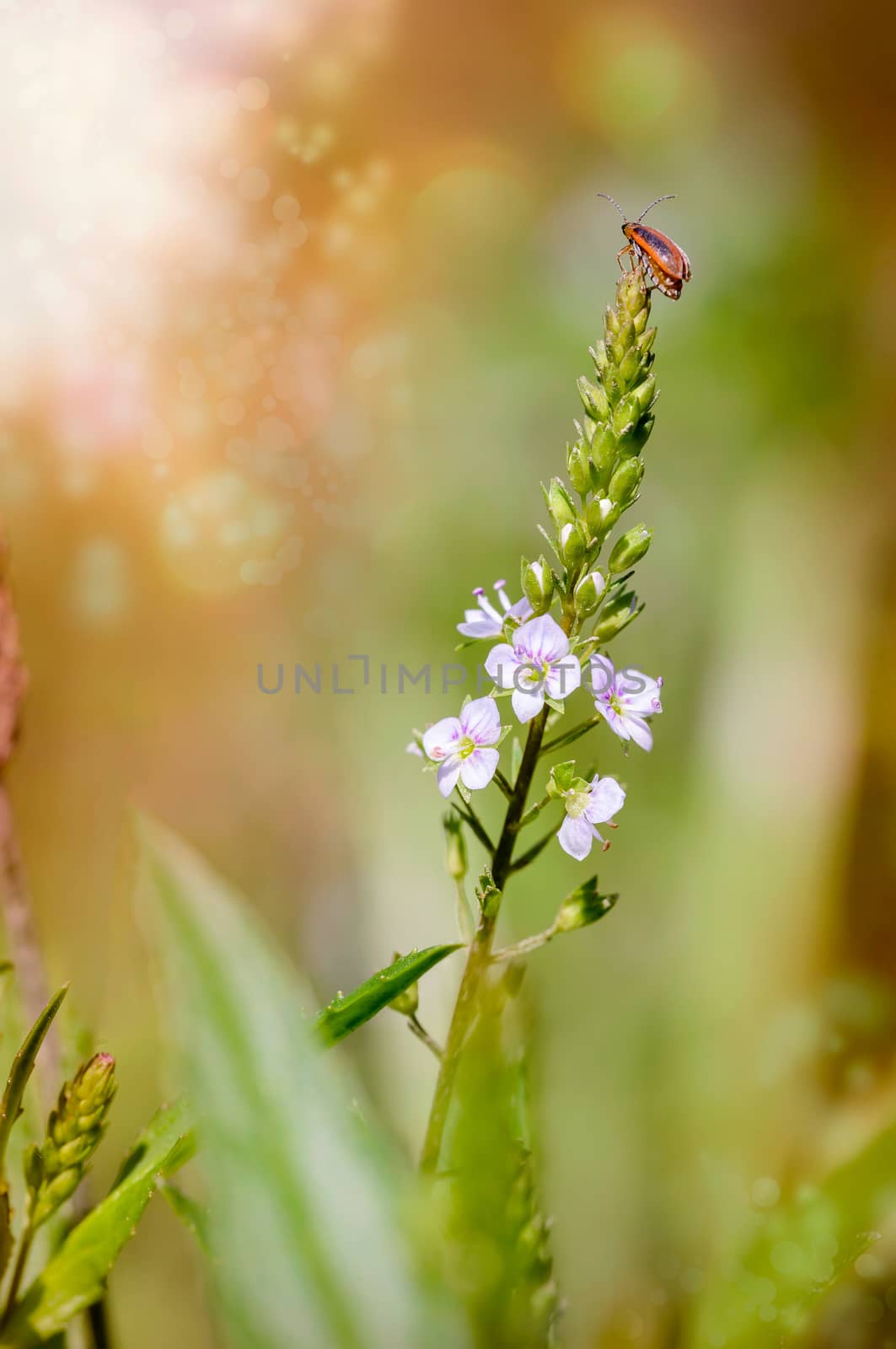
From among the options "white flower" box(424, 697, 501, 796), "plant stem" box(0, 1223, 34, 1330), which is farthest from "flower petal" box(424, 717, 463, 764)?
"plant stem" box(0, 1223, 34, 1330)

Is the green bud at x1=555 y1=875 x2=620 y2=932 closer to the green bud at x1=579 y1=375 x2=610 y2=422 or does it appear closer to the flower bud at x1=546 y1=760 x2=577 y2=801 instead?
the flower bud at x1=546 y1=760 x2=577 y2=801

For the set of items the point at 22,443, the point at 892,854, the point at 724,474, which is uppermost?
the point at 22,443

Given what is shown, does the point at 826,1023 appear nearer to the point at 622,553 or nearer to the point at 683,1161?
the point at 683,1161

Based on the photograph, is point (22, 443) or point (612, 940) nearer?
point (612, 940)

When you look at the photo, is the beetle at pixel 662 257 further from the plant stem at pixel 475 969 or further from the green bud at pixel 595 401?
the plant stem at pixel 475 969

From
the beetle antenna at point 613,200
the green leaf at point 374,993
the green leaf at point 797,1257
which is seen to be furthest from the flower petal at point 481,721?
the beetle antenna at point 613,200

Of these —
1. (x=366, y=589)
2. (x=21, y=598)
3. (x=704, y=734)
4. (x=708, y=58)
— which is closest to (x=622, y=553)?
(x=704, y=734)
